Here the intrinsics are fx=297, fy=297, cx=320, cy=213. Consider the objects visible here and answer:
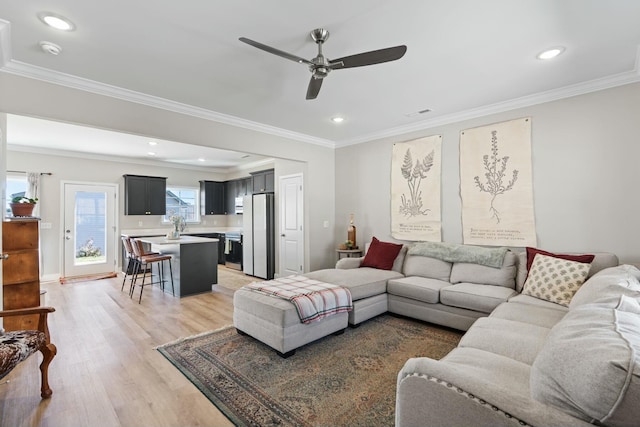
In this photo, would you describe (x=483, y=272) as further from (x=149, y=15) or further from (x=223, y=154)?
(x=223, y=154)

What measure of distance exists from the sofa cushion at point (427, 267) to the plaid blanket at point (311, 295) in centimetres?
126

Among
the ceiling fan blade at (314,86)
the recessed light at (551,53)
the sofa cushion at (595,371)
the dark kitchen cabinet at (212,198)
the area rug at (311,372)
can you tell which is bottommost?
the area rug at (311,372)

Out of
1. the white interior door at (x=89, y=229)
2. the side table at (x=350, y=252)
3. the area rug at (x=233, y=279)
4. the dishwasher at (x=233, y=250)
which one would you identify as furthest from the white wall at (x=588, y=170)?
the white interior door at (x=89, y=229)

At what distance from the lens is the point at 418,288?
343cm

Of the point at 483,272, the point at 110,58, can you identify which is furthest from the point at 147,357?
the point at 483,272

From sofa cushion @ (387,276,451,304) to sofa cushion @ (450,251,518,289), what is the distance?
0.67 ft

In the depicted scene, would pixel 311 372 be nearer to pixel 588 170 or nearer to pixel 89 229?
pixel 588 170

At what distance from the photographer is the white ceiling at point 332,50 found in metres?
1.98

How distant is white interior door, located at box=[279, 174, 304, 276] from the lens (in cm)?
547

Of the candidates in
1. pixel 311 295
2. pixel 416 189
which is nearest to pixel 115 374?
pixel 311 295

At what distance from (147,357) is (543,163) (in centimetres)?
463

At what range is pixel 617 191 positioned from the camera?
9.91ft

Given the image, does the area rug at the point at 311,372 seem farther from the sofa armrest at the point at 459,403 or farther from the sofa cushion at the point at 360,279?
the sofa armrest at the point at 459,403

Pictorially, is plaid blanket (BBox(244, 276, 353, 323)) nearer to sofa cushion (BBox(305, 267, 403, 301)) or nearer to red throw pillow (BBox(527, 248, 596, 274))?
sofa cushion (BBox(305, 267, 403, 301))
